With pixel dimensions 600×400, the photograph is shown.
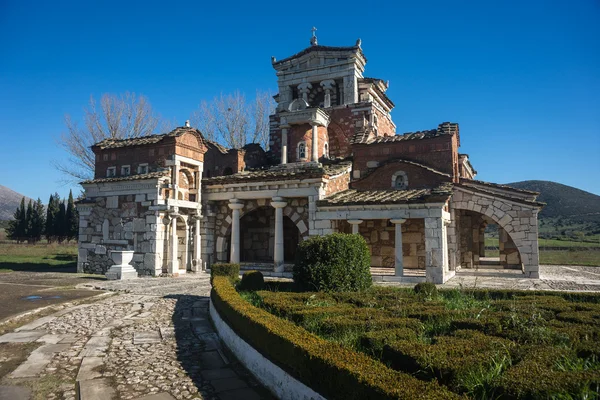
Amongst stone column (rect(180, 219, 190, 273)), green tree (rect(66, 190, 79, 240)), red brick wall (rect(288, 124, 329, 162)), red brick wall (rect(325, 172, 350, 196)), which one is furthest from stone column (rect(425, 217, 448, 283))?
green tree (rect(66, 190, 79, 240))

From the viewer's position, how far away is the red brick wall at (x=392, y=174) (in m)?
17.1

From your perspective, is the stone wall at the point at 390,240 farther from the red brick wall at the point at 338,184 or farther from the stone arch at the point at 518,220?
the stone arch at the point at 518,220

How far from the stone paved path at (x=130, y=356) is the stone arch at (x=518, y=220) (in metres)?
11.5

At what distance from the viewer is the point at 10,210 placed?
13850 cm

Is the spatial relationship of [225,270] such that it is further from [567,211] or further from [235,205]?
[567,211]

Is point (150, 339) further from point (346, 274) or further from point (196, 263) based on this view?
point (196, 263)

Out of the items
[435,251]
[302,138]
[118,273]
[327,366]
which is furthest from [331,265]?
[302,138]

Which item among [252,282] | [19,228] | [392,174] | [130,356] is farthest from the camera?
[19,228]

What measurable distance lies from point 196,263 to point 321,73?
1304 cm

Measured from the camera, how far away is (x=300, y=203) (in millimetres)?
17078

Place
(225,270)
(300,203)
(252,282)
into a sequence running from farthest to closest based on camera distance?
1. (300,203)
2. (225,270)
3. (252,282)

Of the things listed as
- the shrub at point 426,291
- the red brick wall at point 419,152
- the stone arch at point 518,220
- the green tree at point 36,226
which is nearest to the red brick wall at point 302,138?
the red brick wall at point 419,152

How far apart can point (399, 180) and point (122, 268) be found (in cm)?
1158

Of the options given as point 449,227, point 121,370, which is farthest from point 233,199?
point 121,370
